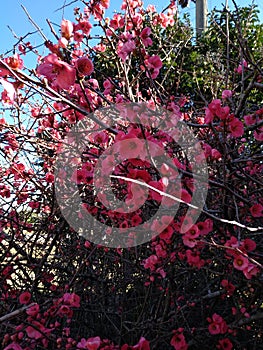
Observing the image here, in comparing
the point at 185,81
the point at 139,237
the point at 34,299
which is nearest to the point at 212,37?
the point at 185,81

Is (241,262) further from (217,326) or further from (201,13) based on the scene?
(201,13)

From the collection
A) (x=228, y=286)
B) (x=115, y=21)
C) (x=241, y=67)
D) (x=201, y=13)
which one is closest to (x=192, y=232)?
(x=228, y=286)

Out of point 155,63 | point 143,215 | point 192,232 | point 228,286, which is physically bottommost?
point 228,286

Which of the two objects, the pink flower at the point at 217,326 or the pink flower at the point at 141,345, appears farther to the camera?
the pink flower at the point at 217,326

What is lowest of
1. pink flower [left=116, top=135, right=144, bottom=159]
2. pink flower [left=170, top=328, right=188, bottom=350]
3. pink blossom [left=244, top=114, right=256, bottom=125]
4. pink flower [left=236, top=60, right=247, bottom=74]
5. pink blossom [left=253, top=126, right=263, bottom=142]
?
pink flower [left=170, top=328, right=188, bottom=350]

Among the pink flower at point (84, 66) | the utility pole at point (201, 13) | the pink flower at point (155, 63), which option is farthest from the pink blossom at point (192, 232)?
the utility pole at point (201, 13)

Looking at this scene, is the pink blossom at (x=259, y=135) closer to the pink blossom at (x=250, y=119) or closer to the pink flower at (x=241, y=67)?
the pink blossom at (x=250, y=119)

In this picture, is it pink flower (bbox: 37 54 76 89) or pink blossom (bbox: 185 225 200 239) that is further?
pink blossom (bbox: 185 225 200 239)

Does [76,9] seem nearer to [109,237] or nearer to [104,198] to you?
[104,198]

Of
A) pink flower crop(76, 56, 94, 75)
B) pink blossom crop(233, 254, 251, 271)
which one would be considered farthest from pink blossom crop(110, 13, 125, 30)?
pink blossom crop(233, 254, 251, 271)

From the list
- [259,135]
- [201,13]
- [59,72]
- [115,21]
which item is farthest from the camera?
[201,13]

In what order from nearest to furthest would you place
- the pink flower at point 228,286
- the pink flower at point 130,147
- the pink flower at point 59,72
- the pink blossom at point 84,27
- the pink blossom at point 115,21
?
the pink flower at point 59,72
the pink flower at point 130,147
the pink flower at point 228,286
the pink blossom at point 84,27
the pink blossom at point 115,21

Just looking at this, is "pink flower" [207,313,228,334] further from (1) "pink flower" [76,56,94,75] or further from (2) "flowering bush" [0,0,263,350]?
(1) "pink flower" [76,56,94,75]

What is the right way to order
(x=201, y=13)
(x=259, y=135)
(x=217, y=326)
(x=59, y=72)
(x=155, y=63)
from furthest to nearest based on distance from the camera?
(x=201, y=13) → (x=155, y=63) → (x=217, y=326) → (x=259, y=135) → (x=59, y=72)
